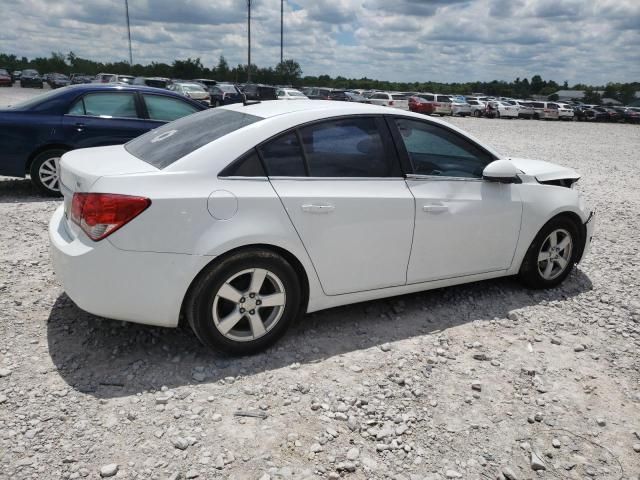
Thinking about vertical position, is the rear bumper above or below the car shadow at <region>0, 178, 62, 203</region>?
above

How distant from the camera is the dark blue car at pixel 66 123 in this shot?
7000mm

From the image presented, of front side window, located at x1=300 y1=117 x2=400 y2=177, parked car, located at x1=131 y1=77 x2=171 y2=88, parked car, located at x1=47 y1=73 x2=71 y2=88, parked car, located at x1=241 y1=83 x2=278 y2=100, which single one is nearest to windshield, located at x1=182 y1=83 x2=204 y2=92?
parked car, located at x1=131 y1=77 x2=171 y2=88

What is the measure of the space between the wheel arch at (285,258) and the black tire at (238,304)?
1cm

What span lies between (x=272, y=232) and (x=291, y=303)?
522mm

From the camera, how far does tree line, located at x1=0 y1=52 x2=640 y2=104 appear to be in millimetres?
66625

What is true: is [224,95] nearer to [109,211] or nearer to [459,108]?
[459,108]

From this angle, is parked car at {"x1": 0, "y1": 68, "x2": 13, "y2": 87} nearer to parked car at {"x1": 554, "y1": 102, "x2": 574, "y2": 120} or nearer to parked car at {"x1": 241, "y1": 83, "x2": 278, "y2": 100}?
parked car at {"x1": 241, "y1": 83, "x2": 278, "y2": 100}

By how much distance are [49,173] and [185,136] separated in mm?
4562

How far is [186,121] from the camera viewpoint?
13.2 ft

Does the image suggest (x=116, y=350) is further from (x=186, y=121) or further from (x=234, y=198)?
(x=186, y=121)

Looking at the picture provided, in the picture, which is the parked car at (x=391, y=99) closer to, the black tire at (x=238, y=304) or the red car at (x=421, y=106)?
the red car at (x=421, y=106)

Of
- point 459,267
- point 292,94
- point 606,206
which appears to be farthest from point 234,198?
point 292,94

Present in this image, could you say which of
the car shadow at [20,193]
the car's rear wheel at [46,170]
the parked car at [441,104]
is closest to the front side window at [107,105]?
the car's rear wheel at [46,170]

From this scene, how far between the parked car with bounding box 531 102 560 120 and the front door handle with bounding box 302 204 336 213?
42.9 meters
